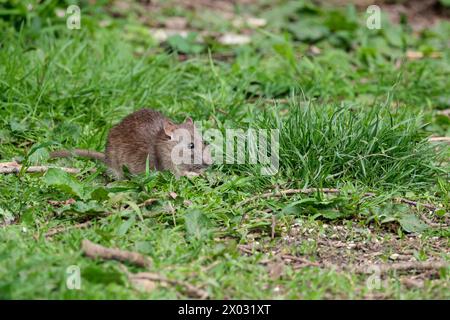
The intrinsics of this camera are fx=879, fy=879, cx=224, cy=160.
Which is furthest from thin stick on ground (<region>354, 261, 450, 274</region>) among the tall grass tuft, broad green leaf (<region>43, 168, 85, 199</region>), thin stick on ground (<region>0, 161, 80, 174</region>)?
thin stick on ground (<region>0, 161, 80, 174</region>)

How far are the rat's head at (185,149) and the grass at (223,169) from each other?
0.13m

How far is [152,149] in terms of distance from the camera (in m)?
6.49

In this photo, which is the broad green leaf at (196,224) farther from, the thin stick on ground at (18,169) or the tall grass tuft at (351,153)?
the thin stick on ground at (18,169)

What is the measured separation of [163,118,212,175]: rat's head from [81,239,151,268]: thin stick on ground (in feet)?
5.22

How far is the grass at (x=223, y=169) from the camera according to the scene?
4824 millimetres

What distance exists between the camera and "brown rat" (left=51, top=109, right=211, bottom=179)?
20.9 ft

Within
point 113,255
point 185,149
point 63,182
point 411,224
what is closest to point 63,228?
point 63,182

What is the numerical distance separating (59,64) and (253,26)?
2929 millimetres

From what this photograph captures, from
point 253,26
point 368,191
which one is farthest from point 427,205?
point 253,26

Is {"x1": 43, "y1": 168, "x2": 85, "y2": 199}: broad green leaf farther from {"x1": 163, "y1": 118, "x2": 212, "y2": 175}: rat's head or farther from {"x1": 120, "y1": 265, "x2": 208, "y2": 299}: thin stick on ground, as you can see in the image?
{"x1": 120, "y1": 265, "x2": 208, "y2": 299}: thin stick on ground

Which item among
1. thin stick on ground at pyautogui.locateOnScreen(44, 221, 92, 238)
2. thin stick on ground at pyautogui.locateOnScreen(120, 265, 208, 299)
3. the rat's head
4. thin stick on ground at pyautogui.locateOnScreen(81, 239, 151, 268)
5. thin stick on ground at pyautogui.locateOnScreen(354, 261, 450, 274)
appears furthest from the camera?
the rat's head

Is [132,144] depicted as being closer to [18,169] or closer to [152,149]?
[152,149]

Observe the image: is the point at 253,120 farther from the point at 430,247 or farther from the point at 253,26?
the point at 253,26

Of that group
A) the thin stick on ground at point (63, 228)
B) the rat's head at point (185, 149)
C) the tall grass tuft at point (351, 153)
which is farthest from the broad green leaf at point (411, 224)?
the thin stick on ground at point (63, 228)
